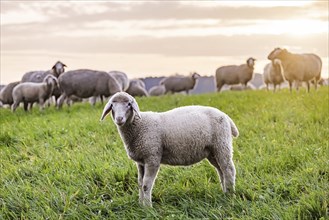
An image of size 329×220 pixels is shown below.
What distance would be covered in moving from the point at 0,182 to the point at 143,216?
8.55 ft

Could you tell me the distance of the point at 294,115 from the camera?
36.7 ft

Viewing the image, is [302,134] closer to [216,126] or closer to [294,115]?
[294,115]

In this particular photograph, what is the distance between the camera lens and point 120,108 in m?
5.31

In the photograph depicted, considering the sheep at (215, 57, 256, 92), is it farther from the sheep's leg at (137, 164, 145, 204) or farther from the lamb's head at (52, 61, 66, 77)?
the sheep's leg at (137, 164, 145, 204)

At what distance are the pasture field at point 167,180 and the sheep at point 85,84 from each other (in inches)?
292

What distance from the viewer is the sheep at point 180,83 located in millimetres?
34469

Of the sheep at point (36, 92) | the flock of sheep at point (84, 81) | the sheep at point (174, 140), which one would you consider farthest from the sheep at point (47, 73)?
the sheep at point (174, 140)

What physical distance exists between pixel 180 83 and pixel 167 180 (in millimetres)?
28123

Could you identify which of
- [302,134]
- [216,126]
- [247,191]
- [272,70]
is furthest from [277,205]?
[272,70]

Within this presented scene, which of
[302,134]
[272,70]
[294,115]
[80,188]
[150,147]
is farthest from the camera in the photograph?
[272,70]

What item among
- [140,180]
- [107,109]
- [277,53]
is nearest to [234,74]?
[277,53]

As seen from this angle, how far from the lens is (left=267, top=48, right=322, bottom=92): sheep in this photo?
763 inches

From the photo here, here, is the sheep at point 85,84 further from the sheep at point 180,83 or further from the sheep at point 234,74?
the sheep at point 180,83

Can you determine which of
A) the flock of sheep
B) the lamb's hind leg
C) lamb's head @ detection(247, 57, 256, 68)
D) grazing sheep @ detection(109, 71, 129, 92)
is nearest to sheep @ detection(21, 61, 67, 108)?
the flock of sheep
